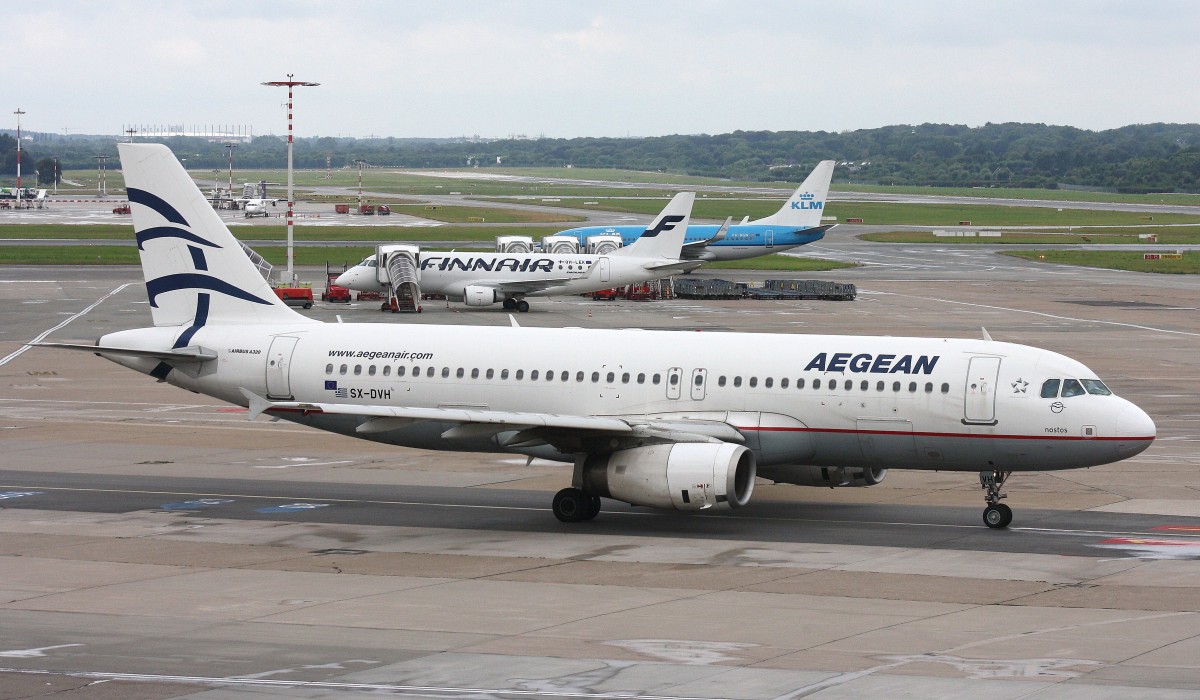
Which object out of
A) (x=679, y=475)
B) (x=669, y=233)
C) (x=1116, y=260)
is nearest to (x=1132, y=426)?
(x=679, y=475)

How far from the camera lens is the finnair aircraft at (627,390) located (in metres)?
29.9

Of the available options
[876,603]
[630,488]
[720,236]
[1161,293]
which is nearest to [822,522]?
[630,488]

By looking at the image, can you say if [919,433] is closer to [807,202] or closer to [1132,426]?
[1132,426]

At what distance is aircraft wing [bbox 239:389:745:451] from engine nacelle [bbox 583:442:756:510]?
545 millimetres

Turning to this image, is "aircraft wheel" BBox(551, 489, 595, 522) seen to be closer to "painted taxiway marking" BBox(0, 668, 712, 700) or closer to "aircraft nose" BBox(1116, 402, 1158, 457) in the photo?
"aircraft nose" BBox(1116, 402, 1158, 457)

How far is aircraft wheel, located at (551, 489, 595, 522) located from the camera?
103 ft

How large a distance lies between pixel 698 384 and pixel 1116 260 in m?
100

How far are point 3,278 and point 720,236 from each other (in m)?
51.1

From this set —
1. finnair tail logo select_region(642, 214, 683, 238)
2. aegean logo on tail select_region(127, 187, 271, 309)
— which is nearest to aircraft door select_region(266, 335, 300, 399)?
aegean logo on tail select_region(127, 187, 271, 309)

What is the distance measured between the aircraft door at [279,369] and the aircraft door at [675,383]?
30.9ft

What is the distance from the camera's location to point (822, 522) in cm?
3164

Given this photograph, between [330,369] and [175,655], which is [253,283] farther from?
[175,655]

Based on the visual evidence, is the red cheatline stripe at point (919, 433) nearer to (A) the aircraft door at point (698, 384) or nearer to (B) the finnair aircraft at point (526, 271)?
(A) the aircraft door at point (698, 384)

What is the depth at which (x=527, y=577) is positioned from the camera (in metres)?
26.3
